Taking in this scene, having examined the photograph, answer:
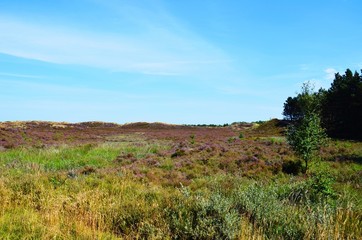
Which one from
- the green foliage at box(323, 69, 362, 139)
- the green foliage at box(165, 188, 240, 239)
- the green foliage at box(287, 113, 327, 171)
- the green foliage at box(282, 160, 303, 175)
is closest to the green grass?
the green foliage at box(165, 188, 240, 239)

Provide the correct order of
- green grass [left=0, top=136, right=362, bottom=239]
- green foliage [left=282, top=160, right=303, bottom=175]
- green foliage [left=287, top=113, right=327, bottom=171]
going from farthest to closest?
1. green foliage [left=287, top=113, right=327, bottom=171]
2. green foliage [left=282, top=160, right=303, bottom=175]
3. green grass [left=0, top=136, right=362, bottom=239]

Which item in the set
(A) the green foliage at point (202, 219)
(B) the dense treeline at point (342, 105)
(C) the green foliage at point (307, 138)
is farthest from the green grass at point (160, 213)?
(B) the dense treeline at point (342, 105)

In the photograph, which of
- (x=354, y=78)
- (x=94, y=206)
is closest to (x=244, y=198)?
(x=94, y=206)

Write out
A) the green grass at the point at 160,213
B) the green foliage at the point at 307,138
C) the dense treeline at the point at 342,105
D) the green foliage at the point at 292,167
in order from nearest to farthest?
the green grass at the point at 160,213, the green foliage at the point at 292,167, the green foliage at the point at 307,138, the dense treeline at the point at 342,105

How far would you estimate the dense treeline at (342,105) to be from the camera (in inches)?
1858

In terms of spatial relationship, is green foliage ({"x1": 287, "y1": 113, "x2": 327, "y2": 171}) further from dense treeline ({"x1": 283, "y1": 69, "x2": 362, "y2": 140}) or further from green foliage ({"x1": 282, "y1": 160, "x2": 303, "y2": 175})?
dense treeline ({"x1": 283, "y1": 69, "x2": 362, "y2": 140})

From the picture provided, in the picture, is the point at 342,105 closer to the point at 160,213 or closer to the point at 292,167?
the point at 292,167

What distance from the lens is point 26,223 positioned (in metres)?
7.34

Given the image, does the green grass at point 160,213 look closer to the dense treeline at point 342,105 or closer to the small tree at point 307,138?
the small tree at point 307,138

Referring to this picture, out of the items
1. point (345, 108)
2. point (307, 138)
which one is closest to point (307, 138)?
point (307, 138)

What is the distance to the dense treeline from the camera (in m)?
47.2

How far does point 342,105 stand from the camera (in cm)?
5072

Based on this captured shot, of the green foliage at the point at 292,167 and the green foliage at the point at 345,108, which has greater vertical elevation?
the green foliage at the point at 345,108

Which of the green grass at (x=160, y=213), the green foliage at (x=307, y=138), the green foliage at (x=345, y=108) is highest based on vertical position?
the green foliage at (x=345, y=108)
